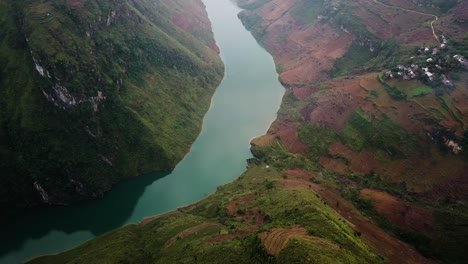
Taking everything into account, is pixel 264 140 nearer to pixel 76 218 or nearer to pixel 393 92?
pixel 393 92

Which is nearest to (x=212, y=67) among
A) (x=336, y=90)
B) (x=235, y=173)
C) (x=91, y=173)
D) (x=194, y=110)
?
(x=194, y=110)

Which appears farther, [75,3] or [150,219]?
[75,3]

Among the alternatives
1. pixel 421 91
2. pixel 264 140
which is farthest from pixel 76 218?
pixel 421 91

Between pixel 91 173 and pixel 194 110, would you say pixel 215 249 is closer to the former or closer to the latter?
pixel 91 173

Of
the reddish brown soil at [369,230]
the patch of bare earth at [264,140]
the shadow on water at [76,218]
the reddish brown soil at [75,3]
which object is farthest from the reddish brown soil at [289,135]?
the reddish brown soil at [75,3]

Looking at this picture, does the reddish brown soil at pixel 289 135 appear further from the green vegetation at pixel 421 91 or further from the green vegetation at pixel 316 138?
the green vegetation at pixel 421 91

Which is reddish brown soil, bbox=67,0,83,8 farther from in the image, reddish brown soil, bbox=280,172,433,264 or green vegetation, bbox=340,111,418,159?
green vegetation, bbox=340,111,418,159

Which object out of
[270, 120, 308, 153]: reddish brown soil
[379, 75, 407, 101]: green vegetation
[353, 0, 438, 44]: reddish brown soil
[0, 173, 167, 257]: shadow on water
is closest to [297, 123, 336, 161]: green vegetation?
[270, 120, 308, 153]: reddish brown soil
